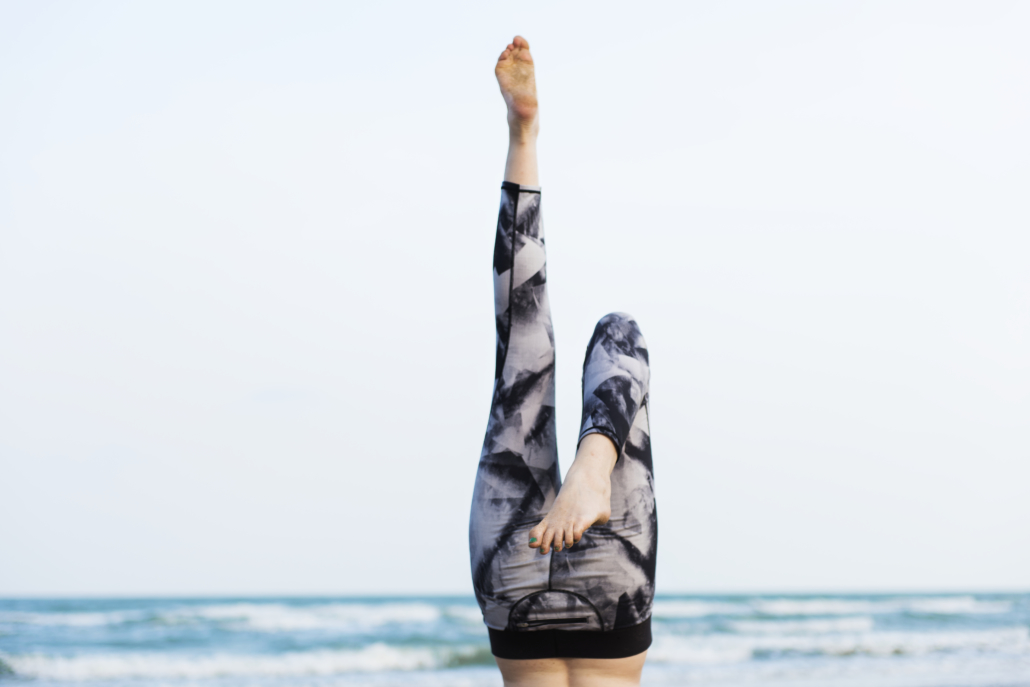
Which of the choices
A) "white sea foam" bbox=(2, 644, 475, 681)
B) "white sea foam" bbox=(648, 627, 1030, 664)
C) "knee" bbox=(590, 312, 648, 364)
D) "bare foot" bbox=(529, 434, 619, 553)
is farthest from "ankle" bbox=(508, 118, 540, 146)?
"white sea foam" bbox=(648, 627, 1030, 664)

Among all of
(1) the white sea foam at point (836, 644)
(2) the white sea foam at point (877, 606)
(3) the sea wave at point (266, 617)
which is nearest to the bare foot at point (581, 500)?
(1) the white sea foam at point (836, 644)

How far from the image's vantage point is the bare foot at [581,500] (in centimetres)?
Result: 121

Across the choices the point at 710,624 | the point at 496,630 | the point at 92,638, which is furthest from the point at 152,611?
the point at 496,630

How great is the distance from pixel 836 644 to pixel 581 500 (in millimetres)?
8933

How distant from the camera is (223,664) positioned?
7.27m

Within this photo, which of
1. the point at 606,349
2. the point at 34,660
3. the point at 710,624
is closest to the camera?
the point at 606,349

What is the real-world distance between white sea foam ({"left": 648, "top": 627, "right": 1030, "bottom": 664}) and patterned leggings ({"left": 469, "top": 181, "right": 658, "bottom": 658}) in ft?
22.5

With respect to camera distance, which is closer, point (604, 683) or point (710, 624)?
point (604, 683)

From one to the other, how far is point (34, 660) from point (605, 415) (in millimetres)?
8144

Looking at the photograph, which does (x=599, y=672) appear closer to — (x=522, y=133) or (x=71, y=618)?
(x=522, y=133)

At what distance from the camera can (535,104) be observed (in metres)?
1.70

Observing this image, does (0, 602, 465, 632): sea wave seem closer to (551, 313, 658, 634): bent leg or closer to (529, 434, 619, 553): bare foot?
(551, 313, 658, 634): bent leg

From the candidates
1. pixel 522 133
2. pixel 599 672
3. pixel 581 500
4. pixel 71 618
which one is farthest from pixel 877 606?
pixel 581 500

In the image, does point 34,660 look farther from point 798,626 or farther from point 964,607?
point 964,607
